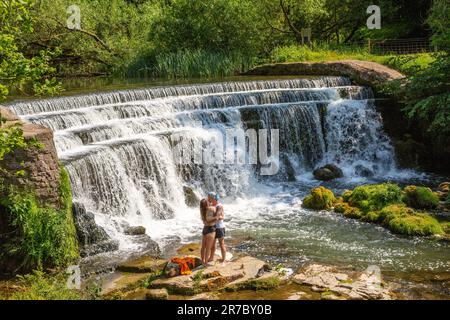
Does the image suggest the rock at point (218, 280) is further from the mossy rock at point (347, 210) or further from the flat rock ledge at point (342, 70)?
the flat rock ledge at point (342, 70)

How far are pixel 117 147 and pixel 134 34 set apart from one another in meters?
16.0

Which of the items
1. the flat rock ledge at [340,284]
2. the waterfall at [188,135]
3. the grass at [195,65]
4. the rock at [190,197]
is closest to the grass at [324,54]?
the grass at [195,65]

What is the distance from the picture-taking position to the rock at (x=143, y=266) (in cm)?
983

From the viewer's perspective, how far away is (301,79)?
19.7 m

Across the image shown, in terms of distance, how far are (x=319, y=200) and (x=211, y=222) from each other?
4.88 metres

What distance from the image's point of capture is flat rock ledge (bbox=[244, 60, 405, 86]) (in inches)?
759

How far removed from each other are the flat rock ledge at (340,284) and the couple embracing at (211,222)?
150cm

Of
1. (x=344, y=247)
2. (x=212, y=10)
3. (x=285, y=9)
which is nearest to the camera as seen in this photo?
(x=344, y=247)

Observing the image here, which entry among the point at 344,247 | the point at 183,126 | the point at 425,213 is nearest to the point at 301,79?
the point at 183,126

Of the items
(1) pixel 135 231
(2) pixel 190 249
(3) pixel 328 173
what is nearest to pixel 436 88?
(3) pixel 328 173

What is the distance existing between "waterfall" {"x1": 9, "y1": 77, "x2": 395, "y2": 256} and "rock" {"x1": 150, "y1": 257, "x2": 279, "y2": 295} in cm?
305

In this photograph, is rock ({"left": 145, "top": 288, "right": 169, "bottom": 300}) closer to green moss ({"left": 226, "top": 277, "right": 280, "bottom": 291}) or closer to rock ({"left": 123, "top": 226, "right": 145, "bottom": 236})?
green moss ({"left": 226, "top": 277, "right": 280, "bottom": 291})

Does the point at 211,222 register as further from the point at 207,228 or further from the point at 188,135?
the point at 188,135
